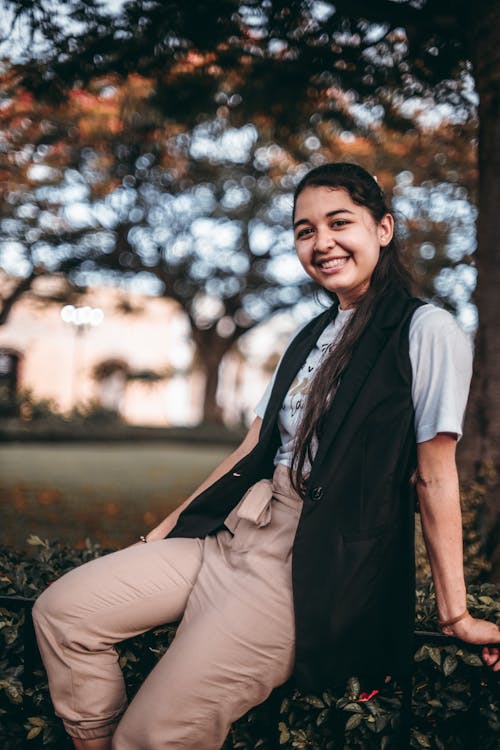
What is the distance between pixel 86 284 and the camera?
54.4 ft

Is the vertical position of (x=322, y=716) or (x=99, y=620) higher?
(x=99, y=620)

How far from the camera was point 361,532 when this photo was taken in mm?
1764

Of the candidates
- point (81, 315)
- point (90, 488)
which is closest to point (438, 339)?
point (90, 488)

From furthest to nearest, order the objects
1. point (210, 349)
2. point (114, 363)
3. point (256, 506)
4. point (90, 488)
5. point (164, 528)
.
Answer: point (114, 363)
point (210, 349)
point (90, 488)
point (164, 528)
point (256, 506)

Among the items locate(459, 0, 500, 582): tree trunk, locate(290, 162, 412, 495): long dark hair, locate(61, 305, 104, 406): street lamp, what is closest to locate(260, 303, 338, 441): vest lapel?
locate(290, 162, 412, 495): long dark hair

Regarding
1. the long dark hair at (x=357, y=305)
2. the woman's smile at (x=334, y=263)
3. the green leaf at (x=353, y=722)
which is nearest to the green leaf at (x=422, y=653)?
the green leaf at (x=353, y=722)

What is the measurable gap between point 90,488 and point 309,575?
8.95 metres

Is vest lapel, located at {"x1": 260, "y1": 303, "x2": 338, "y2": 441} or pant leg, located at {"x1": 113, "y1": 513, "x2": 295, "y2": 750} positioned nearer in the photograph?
pant leg, located at {"x1": 113, "y1": 513, "x2": 295, "y2": 750}

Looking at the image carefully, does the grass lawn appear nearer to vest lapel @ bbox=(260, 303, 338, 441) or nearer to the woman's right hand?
the woman's right hand

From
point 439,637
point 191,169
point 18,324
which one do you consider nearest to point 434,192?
point 191,169

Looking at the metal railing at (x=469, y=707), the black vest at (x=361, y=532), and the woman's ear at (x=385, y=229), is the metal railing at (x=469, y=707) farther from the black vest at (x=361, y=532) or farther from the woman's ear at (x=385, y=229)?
the woman's ear at (x=385, y=229)

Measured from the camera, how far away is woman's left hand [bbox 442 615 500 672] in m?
1.80

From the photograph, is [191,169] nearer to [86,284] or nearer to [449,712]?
[86,284]

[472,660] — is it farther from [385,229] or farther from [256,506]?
[385,229]
